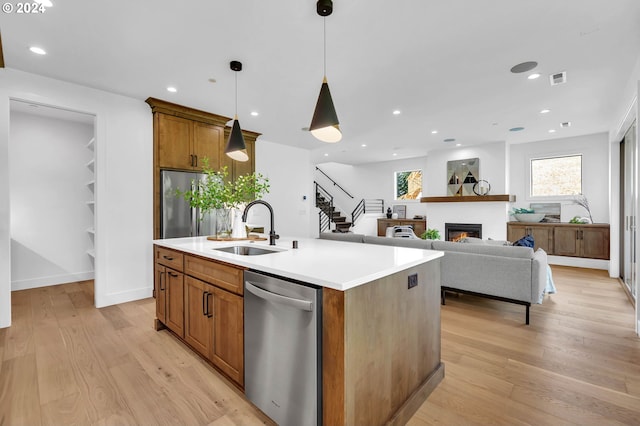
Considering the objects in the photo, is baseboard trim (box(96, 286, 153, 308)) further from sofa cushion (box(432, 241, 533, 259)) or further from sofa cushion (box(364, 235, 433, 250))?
sofa cushion (box(432, 241, 533, 259))

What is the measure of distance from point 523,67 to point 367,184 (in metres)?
7.04

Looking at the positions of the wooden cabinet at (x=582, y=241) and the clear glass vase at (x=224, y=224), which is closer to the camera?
the clear glass vase at (x=224, y=224)

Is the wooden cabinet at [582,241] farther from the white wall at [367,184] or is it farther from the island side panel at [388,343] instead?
the island side panel at [388,343]

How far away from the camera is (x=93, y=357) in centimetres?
241

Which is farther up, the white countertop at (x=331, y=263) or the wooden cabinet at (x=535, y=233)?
the white countertop at (x=331, y=263)

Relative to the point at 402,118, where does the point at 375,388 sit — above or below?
below

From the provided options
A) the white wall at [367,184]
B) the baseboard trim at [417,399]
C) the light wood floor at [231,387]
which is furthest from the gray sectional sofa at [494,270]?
the white wall at [367,184]

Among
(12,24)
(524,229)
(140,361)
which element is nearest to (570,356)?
(140,361)

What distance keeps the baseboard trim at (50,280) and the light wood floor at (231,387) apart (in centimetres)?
127

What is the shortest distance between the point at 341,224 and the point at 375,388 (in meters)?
8.51

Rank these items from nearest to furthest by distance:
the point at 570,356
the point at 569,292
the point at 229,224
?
the point at 570,356, the point at 229,224, the point at 569,292

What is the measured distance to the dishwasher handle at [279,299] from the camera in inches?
53.6

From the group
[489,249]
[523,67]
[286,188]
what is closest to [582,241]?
[489,249]

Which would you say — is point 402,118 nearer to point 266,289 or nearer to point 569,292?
point 569,292
